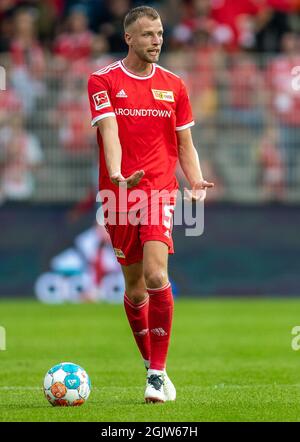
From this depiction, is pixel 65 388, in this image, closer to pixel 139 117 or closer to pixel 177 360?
pixel 139 117

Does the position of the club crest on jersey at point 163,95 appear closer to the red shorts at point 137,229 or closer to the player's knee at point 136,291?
the red shorts at point 137,229

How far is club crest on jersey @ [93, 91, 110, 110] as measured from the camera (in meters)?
8.58

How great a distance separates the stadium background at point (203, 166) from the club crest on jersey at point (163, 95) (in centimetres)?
992

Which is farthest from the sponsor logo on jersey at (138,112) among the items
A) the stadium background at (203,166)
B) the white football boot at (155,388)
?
the stadium background at (203,166)

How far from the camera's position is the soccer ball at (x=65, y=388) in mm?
8156

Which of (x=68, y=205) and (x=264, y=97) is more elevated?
(x=264, y=97)

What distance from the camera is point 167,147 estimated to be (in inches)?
347

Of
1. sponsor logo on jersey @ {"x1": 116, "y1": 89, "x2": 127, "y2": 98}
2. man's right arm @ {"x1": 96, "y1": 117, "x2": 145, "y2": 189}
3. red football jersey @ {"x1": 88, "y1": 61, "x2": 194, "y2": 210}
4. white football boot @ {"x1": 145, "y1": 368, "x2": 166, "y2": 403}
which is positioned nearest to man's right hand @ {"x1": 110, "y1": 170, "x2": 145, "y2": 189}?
man's right arm @ {"x1": 96, "y1": 117, "x2": 145, "y2": 189}

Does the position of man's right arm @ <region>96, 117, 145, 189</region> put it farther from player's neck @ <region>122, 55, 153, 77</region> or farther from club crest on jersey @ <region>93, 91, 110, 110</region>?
player's neck @ <region>122, 55, 153, 77</region>

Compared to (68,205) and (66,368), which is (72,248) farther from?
(66,368)

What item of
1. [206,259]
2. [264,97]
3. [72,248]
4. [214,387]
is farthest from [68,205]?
Answer: [214,387]

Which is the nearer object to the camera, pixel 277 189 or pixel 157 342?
pixel 157 342

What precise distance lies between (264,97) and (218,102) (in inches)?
30.6

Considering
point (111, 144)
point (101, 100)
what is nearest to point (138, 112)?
point (101, 100)
